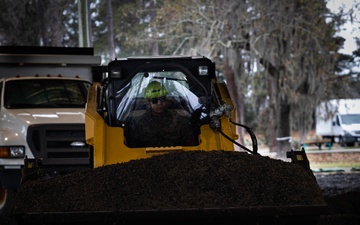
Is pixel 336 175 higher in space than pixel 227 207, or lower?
lower

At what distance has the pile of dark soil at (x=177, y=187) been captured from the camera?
7.05 meters

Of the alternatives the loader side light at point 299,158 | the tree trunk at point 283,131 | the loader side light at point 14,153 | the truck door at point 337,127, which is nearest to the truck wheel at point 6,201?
the loader side light at point 14,153

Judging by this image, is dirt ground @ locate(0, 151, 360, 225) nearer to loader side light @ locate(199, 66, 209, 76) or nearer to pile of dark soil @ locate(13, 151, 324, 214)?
pile of dark soil @ locate(13, 151, 324, 214)

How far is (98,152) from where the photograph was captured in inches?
361

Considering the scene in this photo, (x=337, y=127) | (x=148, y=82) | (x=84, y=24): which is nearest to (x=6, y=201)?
(x=148, y=82)

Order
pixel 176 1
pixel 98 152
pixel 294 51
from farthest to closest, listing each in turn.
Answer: pixel 176 1 < pixel 294 51 < pixel 98 152

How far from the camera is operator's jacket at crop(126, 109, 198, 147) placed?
9.43 meters

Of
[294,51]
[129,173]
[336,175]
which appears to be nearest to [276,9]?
[294,51]

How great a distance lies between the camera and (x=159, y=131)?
9453mm

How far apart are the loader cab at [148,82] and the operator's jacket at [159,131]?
0.08 m

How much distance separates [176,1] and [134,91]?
27.6 m

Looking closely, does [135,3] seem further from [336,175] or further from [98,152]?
[98,152]

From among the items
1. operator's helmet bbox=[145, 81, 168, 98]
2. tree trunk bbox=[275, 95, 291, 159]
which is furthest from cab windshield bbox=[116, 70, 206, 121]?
tree trunk bbox=[275, 95, 291, 159]

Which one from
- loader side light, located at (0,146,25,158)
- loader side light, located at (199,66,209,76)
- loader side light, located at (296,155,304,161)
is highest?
loader side light, located at (199,66,209,76)
